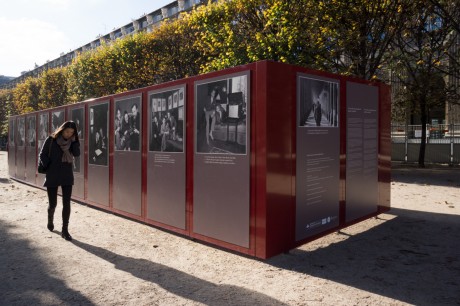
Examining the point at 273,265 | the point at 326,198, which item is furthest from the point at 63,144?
the point at 326,198

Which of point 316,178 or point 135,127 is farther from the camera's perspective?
point 135,127

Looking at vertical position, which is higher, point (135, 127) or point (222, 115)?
point (222, 115)

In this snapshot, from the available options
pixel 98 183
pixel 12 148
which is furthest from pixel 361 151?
pixel 12 148

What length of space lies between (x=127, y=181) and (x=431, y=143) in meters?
18.3

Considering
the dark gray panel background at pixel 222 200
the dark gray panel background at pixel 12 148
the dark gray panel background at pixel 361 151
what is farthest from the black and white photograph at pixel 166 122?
the dark gray panel background at pixel 12 148

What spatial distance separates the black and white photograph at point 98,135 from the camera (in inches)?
331

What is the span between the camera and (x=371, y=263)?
4977mm

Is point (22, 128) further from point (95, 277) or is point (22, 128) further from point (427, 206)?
point (427, 206)

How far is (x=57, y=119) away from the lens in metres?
10.9

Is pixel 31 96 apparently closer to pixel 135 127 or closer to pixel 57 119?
pixel 57 119

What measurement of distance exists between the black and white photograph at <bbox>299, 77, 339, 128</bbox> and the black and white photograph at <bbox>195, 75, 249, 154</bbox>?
2.85ft

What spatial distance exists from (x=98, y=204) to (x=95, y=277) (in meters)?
4.54

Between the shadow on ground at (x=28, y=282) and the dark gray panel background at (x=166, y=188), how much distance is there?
6.78 feet

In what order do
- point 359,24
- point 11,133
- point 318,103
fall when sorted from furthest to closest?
point 11,133, point 359,24, point 318,103
